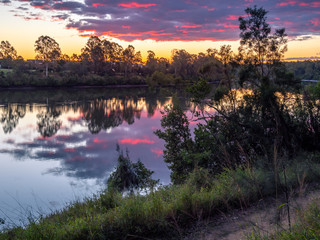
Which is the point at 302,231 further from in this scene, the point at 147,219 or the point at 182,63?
the point at 182,63

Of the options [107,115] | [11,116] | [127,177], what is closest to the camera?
[127,177]

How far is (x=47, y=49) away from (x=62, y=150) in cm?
6873

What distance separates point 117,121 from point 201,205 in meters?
28.3

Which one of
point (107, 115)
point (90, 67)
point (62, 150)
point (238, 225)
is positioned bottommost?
point (62, 150)

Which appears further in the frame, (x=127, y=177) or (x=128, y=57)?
(x=128, y=57)

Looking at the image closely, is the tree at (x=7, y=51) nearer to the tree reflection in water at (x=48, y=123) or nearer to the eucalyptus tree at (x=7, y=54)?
the eucalyptus tree at (x=7, y=54)

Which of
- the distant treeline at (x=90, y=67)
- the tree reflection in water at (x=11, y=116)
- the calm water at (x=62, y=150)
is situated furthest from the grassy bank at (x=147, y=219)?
the distant treeline at (x=90, y=67)

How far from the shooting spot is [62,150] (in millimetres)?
20391

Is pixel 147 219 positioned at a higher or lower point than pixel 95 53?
lower

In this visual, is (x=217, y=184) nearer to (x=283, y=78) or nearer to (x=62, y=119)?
(x=283, y=78)

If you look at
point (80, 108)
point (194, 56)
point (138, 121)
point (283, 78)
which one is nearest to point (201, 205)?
point (283, 78)

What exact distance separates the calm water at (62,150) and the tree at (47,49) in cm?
4285

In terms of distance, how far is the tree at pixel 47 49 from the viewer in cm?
7919

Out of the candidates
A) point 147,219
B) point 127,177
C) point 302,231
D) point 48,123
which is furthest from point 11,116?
point 302,231
